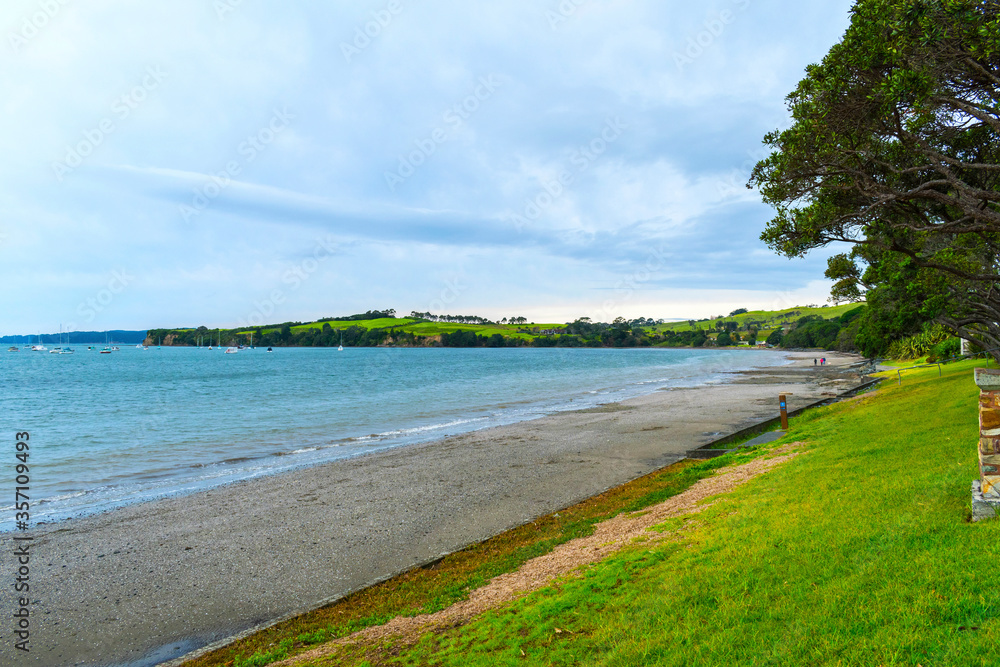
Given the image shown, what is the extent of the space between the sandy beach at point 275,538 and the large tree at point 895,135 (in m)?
9.63

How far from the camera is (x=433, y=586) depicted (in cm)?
879

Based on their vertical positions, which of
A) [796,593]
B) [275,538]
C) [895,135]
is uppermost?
[895,135]

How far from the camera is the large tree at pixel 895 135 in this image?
10211 mm

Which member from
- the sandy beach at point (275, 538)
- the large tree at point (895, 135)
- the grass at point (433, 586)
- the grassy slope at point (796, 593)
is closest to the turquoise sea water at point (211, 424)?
the sandy beach at point (275, 538)

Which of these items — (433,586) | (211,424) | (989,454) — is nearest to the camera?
(989,454)

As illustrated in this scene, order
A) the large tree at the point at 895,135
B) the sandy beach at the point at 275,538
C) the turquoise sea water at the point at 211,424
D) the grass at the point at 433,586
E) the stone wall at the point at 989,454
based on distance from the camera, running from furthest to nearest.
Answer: the turquoise sea water at the point at 211,424, the large tree at the point at 895,135, the sandy beach at the point at 275,538, the grass at the point at 433,586, the stone wall at the point at 989,454

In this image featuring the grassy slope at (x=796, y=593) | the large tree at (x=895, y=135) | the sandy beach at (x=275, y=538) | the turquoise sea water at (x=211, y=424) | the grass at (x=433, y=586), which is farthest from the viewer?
the turquoise sea water at (x=211, y=424)

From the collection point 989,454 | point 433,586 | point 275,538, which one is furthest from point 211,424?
point 989,454

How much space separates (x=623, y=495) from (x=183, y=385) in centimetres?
6326

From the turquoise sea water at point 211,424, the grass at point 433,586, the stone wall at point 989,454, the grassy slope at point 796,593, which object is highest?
the stone wall at point 989,454

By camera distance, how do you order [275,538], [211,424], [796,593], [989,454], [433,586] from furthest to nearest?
[211,424] < [275,538] < [433,586] < [989,454] < [796,593]

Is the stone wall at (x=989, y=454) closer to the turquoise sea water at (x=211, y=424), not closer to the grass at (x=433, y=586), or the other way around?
the grass at (x=433, y=586)

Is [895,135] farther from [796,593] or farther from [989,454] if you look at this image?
[796,593]

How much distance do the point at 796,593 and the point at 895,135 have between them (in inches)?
462
